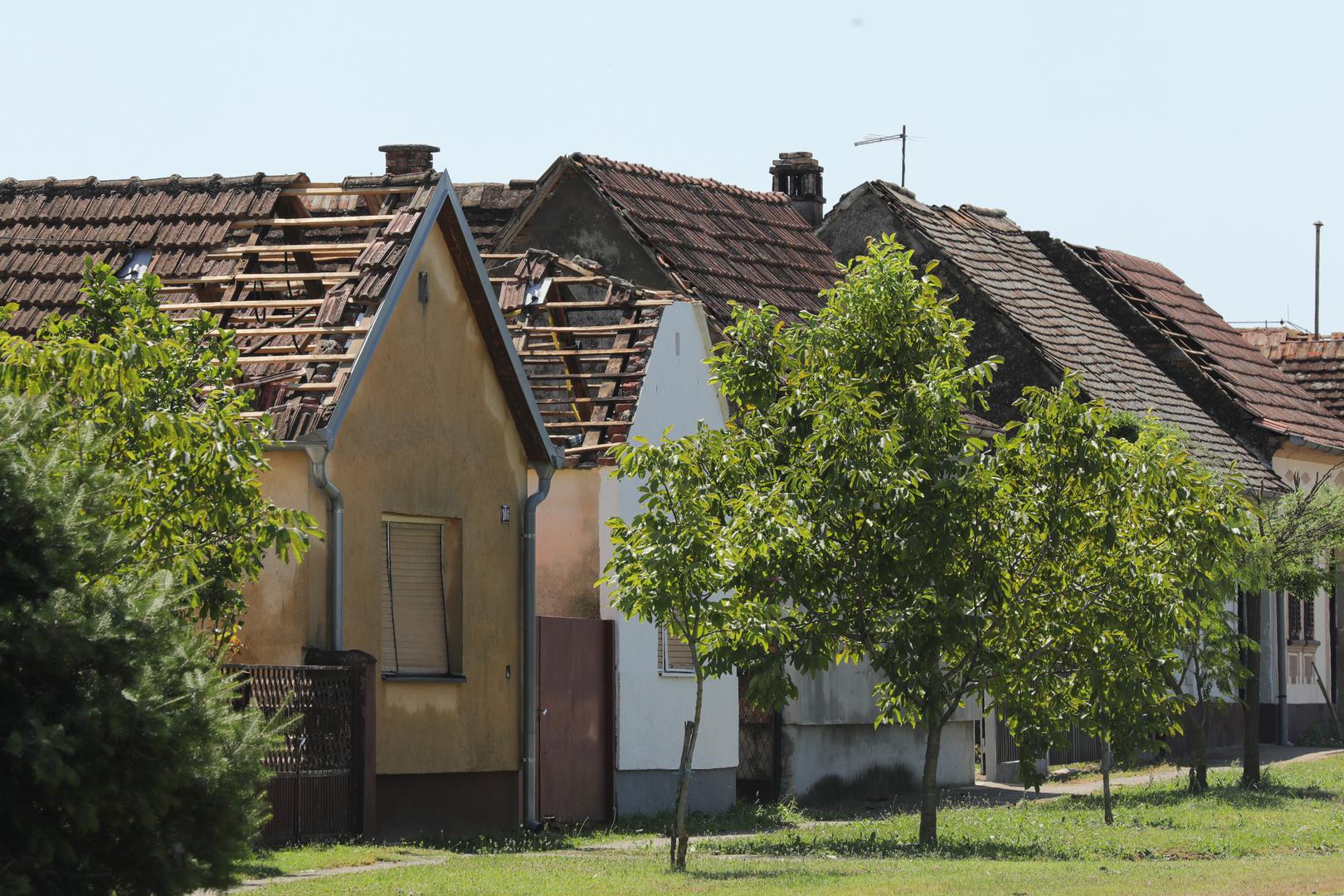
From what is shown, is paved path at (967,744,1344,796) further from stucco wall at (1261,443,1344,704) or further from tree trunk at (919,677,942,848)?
tree trunk at (919,677,942,848)

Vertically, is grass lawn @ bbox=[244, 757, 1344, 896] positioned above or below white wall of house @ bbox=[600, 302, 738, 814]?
below

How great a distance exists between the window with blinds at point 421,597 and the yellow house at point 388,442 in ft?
0.07

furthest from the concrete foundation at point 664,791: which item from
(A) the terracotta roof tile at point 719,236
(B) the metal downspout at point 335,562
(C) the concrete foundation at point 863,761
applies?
(A) the terracotta roof tile at point 719,236

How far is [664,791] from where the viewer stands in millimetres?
22844

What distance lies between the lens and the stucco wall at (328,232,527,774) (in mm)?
18547

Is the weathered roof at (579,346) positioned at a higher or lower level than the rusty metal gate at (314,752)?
higher

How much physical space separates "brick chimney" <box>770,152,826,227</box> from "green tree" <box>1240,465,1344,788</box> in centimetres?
1051

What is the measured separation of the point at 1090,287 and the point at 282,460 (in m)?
24.9

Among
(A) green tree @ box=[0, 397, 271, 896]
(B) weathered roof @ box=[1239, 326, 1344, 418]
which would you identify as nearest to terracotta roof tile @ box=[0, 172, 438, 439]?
(A) green tree @ box=[0, 397, 271, 896]

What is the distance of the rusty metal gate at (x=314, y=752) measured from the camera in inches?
658

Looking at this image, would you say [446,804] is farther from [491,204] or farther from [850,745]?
[491,204]

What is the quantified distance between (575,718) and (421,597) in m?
2.71

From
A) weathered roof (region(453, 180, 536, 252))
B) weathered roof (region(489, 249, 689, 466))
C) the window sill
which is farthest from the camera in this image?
weathered roof (region(453, 180, 536, 252))

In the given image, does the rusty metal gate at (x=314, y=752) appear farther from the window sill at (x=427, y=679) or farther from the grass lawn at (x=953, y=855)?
the window sill at (x=427, y=679)
